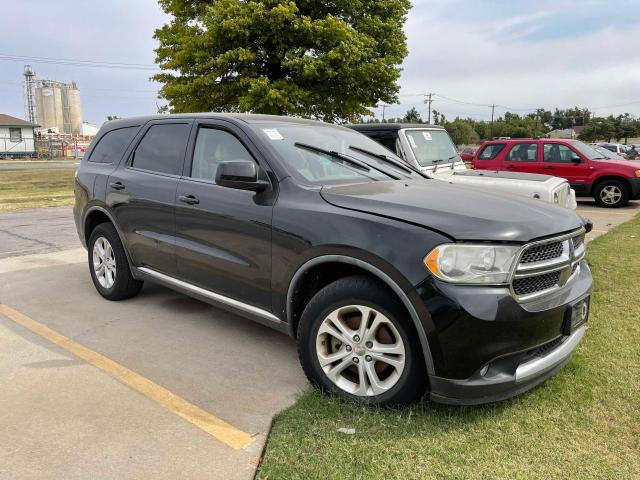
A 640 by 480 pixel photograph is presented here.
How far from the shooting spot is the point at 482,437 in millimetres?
2658

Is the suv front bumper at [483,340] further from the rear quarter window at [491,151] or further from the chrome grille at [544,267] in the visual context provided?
the rear quarter window at [491,151]

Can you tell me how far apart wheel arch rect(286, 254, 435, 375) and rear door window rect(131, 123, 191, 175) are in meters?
1.61

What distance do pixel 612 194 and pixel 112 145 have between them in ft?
40.7

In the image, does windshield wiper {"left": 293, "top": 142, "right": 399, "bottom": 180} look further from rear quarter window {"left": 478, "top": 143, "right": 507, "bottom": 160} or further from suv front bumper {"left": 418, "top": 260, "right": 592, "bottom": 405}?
rear quarter window {"left": 478, "top": 143, "right": 507, "bottom": 160}

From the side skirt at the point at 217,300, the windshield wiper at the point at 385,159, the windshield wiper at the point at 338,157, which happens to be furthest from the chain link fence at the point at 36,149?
the windshield wiper at the point at 338,157

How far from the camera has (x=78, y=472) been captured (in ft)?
8.00

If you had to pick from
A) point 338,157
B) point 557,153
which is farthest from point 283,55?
point 338,157

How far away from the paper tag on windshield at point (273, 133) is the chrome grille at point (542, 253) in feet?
6.21

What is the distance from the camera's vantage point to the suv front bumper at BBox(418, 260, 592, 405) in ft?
8.27

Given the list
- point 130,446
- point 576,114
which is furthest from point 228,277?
point 576,114

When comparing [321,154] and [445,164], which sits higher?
[321,154]

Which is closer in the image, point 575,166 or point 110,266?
point 110,266

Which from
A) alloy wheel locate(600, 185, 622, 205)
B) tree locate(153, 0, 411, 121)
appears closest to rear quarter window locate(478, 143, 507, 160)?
alloy wheel locate(600, 185, 622, 205)

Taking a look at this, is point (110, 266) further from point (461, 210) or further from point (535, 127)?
point (535, 127)
